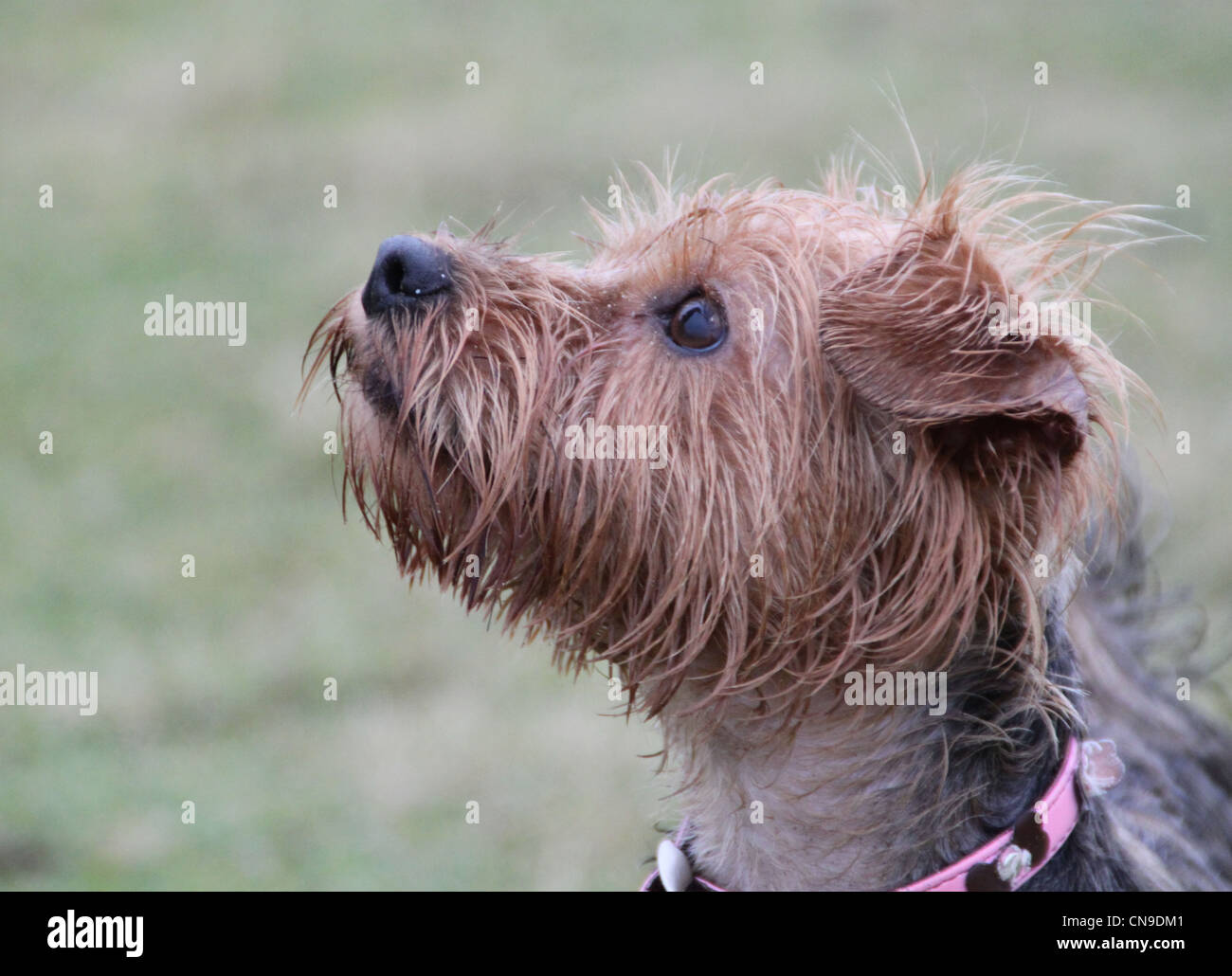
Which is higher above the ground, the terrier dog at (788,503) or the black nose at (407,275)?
the black nose at (407,275)

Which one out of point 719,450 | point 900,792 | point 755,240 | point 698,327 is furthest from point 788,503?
point 900,792

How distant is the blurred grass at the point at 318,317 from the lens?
619cm

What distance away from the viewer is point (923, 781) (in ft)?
11.3

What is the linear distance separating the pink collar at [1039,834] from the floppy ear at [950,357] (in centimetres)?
75

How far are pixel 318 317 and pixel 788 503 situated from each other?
25.3ft

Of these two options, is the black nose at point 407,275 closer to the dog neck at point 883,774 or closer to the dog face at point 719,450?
the dog face at point 719,450

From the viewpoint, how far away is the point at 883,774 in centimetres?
347

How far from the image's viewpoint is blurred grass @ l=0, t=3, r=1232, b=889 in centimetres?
619

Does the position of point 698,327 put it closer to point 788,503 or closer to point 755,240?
point 755,240

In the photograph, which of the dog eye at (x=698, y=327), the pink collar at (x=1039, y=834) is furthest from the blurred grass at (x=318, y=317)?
the dog eye at (x=698, y=327)

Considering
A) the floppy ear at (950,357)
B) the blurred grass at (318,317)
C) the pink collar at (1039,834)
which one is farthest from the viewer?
the blurred grass at (318,317)

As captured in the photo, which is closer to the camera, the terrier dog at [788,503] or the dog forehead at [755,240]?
the terrier dog at [788,503]
